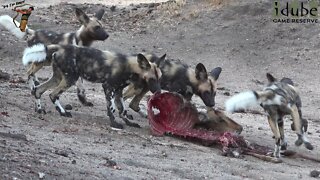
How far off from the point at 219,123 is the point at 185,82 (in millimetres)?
742

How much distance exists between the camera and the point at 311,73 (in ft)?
36.7

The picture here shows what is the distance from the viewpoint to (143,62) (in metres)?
6.74

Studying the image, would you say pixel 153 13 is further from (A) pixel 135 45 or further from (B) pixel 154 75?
(B) pixel 154 75

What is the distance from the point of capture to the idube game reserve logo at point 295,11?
13.1 meters

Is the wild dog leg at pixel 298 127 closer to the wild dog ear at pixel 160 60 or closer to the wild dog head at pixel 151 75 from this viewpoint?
the wild dog head at pixel 151 75

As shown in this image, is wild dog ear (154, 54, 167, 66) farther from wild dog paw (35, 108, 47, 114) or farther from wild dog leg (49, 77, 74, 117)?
wild dog paw (35, 108, 47, 114)

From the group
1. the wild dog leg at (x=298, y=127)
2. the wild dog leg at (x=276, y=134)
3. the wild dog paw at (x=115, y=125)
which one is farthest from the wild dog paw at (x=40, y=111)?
the wild dog leg at (x=298, y=127)

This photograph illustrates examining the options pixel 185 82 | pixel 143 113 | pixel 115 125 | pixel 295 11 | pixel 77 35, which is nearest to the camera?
pixel 115 125

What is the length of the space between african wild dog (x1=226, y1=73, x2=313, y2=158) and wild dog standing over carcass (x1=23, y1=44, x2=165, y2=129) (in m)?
1.05

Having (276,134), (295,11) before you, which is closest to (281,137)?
(276,134)

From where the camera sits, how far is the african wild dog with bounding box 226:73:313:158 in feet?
19.4

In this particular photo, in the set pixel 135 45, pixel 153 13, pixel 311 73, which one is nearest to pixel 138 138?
pixel 311 73

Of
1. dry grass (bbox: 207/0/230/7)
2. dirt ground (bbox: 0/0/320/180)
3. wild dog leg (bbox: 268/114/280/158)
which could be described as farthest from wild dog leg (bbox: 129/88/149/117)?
dry grass (bbox: 207/0/230/7)

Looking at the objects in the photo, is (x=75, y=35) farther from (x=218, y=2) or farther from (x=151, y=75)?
(x=218, y=2)
